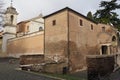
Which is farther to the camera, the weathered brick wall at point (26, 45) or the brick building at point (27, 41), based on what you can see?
the brick building at point (27, 41)

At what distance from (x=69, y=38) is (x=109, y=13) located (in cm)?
1619

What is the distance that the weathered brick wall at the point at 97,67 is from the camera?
53.9 ft

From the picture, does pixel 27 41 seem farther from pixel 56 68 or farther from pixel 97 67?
pixel 97 67

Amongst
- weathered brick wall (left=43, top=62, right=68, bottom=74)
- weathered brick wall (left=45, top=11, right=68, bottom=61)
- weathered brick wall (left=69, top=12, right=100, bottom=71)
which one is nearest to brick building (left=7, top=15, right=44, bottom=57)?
weathered brick wall (left=45, top=11, right=68, bottom=61)

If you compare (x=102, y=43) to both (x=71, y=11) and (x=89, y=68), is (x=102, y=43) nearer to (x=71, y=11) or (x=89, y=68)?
(x=71, y=11)

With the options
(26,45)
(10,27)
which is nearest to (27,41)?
(26,45)

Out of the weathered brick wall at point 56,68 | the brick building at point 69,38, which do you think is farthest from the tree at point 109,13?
the weathered brick wall at point 56,68

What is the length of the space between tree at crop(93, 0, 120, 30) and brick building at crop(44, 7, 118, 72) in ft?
27.8

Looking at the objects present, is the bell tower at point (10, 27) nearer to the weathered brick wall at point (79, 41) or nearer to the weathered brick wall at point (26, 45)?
the weathered brick wall at point (26, 45)

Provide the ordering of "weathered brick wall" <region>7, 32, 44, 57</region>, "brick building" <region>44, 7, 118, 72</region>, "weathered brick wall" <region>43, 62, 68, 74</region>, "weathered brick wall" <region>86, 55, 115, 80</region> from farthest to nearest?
1. "weathered brick wall" <region>7, 32, 44, 57</region>
2. "brick building" <region>44, 7, 118, 72</region>
3. "weathered brick wall" <region>43, 62, 68, 74</region>
4. "weathered brick wall" <region>86, 55, 115, 80</region>

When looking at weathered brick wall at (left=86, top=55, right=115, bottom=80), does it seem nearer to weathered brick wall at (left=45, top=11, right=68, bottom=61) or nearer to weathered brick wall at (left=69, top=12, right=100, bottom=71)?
weathered brick wall at (left=69, top=12, right=100, bottom=71)

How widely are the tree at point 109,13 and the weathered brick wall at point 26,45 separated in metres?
12.1

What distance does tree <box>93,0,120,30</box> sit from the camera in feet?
127

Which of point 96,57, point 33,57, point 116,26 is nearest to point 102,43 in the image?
point 116,26
